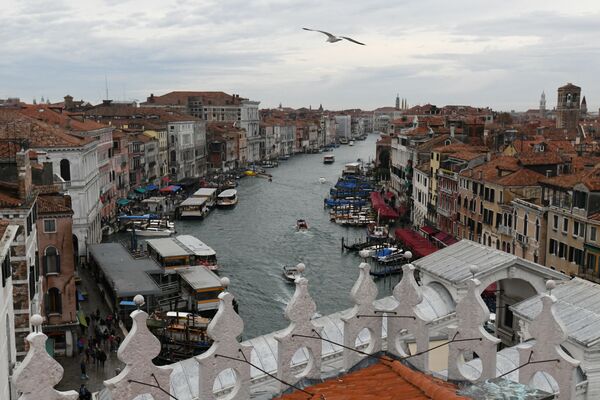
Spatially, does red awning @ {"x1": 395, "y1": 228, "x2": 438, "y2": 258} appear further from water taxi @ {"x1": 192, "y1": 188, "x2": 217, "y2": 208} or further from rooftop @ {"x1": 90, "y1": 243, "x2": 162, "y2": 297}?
water taxi @ {"x1": 192, "y1": 188, "x2": 217, "y2": 208}

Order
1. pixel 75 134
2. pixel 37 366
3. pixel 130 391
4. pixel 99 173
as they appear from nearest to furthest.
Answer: pixel 37 366 < pixel 130 391 < pixel 75 134 < pixel 99 173

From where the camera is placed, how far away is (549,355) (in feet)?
16.7

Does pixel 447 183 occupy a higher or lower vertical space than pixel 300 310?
lower

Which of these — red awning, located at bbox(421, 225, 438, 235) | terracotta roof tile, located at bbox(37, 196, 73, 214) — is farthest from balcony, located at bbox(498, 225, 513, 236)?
terracotta roof tile, located at bbox(37, 196, 73, 214)

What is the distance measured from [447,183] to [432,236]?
8.37 feet

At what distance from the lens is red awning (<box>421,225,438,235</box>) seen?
111 ft

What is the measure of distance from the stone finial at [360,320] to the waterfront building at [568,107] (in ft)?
229

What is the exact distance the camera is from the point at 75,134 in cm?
3250

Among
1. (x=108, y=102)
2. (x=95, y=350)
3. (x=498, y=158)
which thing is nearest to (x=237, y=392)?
(x=95, y=350)

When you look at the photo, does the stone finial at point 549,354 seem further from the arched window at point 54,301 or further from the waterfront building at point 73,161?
the waterfront building at point 73,161

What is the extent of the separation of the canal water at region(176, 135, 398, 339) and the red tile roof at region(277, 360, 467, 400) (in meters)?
8.69

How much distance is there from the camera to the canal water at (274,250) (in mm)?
23984

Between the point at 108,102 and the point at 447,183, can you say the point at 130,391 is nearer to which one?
the point at 447,183

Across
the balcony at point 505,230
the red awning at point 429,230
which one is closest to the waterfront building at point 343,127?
the red awning at point 429,230
